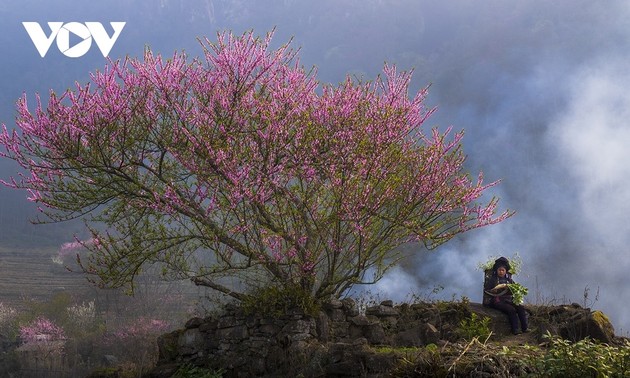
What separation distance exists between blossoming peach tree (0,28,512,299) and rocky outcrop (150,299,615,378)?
0.97 metres

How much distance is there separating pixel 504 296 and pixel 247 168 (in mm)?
7398

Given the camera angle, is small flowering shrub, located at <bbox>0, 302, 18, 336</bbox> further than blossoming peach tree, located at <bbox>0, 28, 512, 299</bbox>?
Yes

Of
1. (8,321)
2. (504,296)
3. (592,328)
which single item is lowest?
(592,328)

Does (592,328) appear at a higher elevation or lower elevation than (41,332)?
lower

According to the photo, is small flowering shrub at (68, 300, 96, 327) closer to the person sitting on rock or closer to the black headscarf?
the person sitting on rock

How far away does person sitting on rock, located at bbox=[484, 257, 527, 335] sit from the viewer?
1603 cm

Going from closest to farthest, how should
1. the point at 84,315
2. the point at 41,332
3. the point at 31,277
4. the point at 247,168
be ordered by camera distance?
the point at 247,168
the point at 41,332
the point at 84,315
the point at 31,277

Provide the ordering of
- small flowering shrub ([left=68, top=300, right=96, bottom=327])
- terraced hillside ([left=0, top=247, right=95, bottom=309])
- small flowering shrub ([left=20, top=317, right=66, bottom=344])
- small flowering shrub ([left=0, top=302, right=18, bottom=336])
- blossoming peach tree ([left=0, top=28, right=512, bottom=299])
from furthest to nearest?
terraced hillside ([left=0, top=247, right=95, bottom=309]), small flowering shrub ([left=0, top=302, right=18, bottom=336]), small flowering shrub ([left=68, top=300, right=96, bottom=327]), small flowering shrub ([left=20, top=317, right=66, bottom=344]), blossoming peach tree ([left=0, top=28, right=512, bottom=299])

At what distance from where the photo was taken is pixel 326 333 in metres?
15.1

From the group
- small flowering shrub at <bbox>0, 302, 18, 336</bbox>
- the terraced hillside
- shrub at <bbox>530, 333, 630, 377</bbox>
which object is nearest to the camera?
shrub at <bbox>530, 333, 630, 377</bbox>

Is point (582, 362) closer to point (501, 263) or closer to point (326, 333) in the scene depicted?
point (326, 333)

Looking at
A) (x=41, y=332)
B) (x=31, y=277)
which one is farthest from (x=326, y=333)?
(x=31, y=277)

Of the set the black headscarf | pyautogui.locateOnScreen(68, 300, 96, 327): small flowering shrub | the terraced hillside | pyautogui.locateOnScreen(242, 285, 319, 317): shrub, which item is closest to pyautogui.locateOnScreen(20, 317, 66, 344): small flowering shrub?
pyautogui.locateOnScreen(68, 300, 96, 327): small flowering shrub

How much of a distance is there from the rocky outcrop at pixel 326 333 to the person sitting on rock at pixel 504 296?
0.91ft
